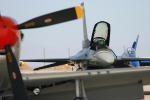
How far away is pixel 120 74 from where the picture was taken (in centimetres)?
912

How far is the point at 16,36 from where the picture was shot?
6.80 m

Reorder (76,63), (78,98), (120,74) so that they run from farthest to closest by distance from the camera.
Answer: (76,63) → (120,74) → (78,98)

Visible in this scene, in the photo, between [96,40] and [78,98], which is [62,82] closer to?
[78,98]

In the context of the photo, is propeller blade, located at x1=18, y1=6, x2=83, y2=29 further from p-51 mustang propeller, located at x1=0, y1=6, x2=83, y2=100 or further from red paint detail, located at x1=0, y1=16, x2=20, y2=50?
red paint detail, located at x1=0, y1=16, x2=20, y2=50

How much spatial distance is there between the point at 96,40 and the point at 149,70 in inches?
95.3

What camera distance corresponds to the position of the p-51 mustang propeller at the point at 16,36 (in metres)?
6.68

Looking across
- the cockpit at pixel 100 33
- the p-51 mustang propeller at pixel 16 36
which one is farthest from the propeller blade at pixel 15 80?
the cockpit at pixel 100 33

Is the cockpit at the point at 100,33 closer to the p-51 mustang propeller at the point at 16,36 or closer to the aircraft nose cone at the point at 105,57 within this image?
A: the aircraft nose cone at the point at 105,57

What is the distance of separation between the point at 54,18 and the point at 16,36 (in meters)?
0.96

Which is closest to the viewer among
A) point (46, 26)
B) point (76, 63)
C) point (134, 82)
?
point (46, 26)

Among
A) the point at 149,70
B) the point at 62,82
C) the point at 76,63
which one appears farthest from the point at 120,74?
the point at 76,63

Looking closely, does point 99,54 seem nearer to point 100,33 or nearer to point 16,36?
point 100,33

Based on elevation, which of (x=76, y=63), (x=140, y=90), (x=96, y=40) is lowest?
(x=140, y=90)

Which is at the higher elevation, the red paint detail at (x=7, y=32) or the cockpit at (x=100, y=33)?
the cockpit at (x=100, y=33)
